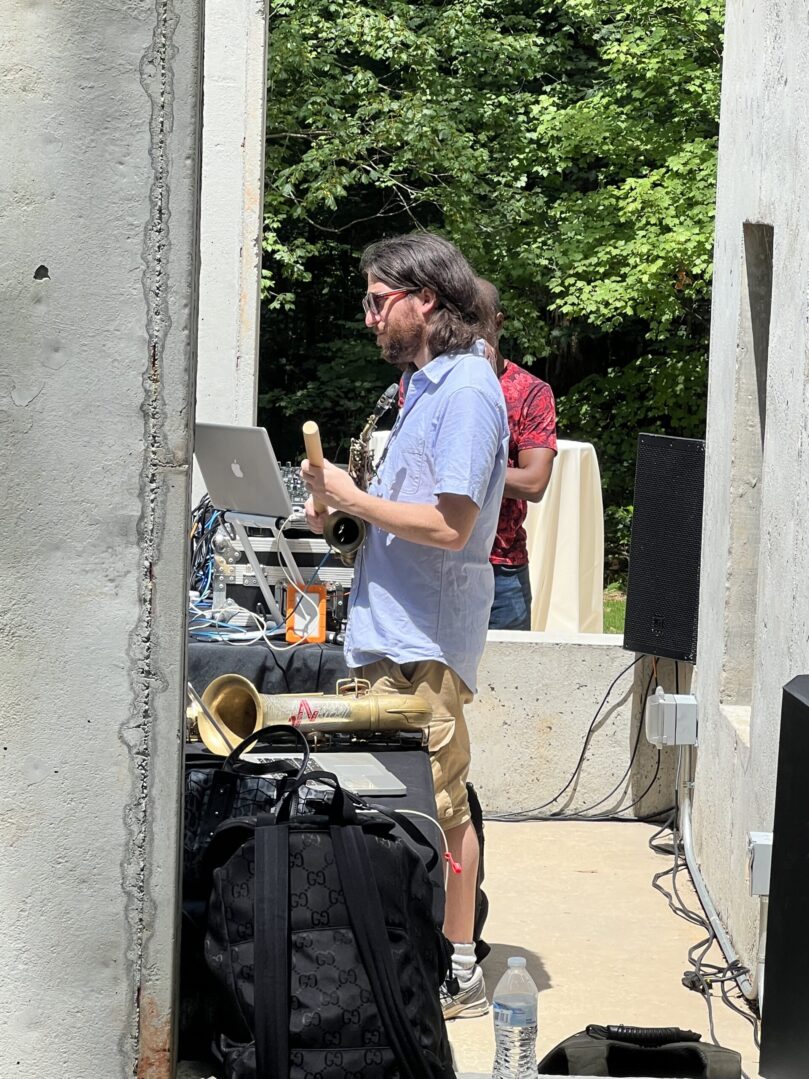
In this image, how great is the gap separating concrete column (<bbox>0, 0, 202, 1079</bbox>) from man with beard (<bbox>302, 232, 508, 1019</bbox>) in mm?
1549

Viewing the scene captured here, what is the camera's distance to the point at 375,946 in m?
2.04

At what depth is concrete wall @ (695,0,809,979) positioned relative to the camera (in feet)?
13.6

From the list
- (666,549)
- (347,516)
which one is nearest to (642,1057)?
(347,516)

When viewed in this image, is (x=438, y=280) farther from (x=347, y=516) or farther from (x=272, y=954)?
(x=272, y=954)

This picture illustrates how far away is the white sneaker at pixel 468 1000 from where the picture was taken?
400cm

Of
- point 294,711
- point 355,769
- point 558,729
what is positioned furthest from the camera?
point 558,729

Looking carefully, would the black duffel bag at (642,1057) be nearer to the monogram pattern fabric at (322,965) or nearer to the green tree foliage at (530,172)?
the monogram pattern fabric at (322,965)

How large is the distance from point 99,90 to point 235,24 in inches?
220

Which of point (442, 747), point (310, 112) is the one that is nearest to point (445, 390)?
point (442, 747)

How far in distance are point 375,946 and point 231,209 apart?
560 cm

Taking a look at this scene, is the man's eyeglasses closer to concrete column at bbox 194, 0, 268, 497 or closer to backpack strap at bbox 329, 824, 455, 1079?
backpack strap at bbox 329, 824, 455, 1079

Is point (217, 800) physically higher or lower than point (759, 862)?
higher

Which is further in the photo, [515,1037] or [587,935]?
[587,935]

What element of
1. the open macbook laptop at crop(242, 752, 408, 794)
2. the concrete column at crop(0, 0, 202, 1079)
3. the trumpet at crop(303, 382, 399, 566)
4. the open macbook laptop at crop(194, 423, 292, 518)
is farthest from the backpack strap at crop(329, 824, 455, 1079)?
the open macbook laptop at crop(194, 423, 292, 518)
